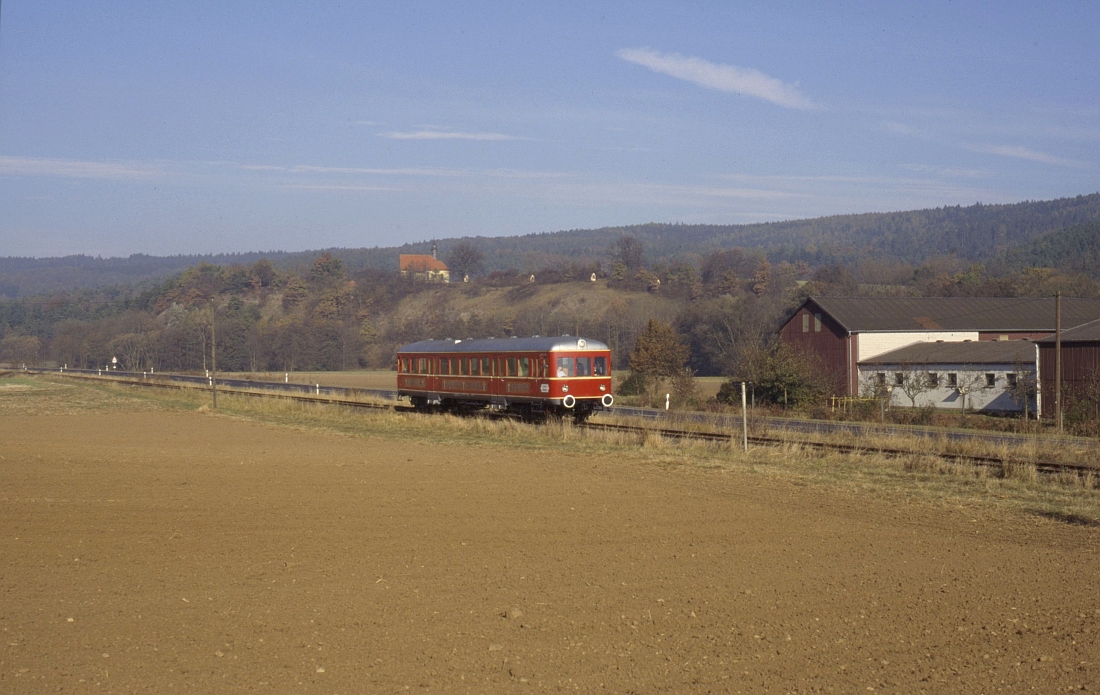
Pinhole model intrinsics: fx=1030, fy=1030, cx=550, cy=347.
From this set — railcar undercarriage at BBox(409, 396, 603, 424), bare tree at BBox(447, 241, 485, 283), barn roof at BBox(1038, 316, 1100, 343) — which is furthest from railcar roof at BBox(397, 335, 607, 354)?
bare tree at BBox(447, 241, 485, 283)

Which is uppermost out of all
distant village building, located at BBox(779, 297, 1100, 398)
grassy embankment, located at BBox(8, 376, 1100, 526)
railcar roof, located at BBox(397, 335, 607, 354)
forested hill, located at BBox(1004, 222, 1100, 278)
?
forested hill, located at BBox(1004, 222, 1100, 278)

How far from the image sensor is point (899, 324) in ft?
177

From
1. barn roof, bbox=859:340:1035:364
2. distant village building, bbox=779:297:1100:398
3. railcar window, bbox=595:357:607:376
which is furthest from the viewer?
distant village building, bbox=779:297:1100:398

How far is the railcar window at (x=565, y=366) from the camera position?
95.5ft

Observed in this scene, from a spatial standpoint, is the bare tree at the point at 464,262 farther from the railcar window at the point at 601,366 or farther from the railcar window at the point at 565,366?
the railcar window at the point at 565,366

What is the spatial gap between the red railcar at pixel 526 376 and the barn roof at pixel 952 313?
25.5m

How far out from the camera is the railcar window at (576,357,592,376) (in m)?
29.4

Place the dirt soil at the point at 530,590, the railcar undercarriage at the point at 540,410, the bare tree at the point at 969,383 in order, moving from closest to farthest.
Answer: the dirt soil at the point at 530,590 < the railcar undercarriage at the point at 540,410 < the bare tree at the point at 969,383

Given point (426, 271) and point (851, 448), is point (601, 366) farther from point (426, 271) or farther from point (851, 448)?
point (426, 271)

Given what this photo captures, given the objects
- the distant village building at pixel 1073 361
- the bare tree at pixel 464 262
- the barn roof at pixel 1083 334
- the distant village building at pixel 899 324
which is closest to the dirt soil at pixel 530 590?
the distant village building at pixel 1073 361

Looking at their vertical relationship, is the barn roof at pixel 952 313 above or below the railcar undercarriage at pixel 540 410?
above

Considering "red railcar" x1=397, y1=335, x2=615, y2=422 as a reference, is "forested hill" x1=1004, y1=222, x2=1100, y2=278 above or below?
above

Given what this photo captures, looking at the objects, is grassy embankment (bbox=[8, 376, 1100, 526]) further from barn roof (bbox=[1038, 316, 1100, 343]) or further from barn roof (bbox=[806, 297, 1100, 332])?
barn roof (bbox=[806, 297, 1100, 332])

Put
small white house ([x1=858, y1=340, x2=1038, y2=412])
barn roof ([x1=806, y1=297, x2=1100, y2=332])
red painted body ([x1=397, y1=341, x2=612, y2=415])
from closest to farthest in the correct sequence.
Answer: red painted body ([x1=397, y1=341, x2=612, y2=415])
small white house ([x1=858, y1=340, x2=1038, y2=412])
barn roof ([x1=806, y1=297, x2=1100, y2=332])
